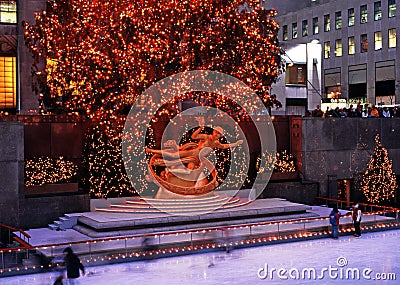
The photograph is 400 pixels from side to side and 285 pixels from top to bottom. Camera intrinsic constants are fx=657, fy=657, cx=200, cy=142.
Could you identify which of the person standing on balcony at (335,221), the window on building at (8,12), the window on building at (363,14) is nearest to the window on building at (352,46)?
the window on building at (363,14)

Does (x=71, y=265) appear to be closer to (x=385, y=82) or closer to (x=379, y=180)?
(x=379, y=180)

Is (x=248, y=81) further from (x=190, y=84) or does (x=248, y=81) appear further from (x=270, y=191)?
(x=270, y=191)

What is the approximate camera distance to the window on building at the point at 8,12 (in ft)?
99.2

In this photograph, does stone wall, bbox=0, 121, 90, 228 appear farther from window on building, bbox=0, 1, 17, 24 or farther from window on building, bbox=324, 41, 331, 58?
window on building, bbox=324, 41, 331, 58

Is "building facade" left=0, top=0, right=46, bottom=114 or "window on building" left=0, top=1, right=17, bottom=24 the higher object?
"window on building" left=0, top=1, right=17, bottom=24

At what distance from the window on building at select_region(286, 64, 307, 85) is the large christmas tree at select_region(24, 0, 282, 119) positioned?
76.0 feet

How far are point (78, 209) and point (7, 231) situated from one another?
119 inches

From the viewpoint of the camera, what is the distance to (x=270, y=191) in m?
29.7

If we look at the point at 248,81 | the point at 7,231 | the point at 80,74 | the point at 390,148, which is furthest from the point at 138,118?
the point at 390,148

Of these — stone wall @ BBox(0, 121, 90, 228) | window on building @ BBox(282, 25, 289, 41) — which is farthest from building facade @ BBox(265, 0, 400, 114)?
stone wall @ BBox(0, 121, 90, 228)

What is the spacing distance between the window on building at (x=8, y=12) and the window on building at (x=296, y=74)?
24665 millimetres

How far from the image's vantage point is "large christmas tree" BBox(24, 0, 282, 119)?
2520 centimetres

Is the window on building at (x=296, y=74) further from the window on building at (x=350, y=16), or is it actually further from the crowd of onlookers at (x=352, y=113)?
the window on building at (x=350, y=16)

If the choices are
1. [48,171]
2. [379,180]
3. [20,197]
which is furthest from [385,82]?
[20,197]
